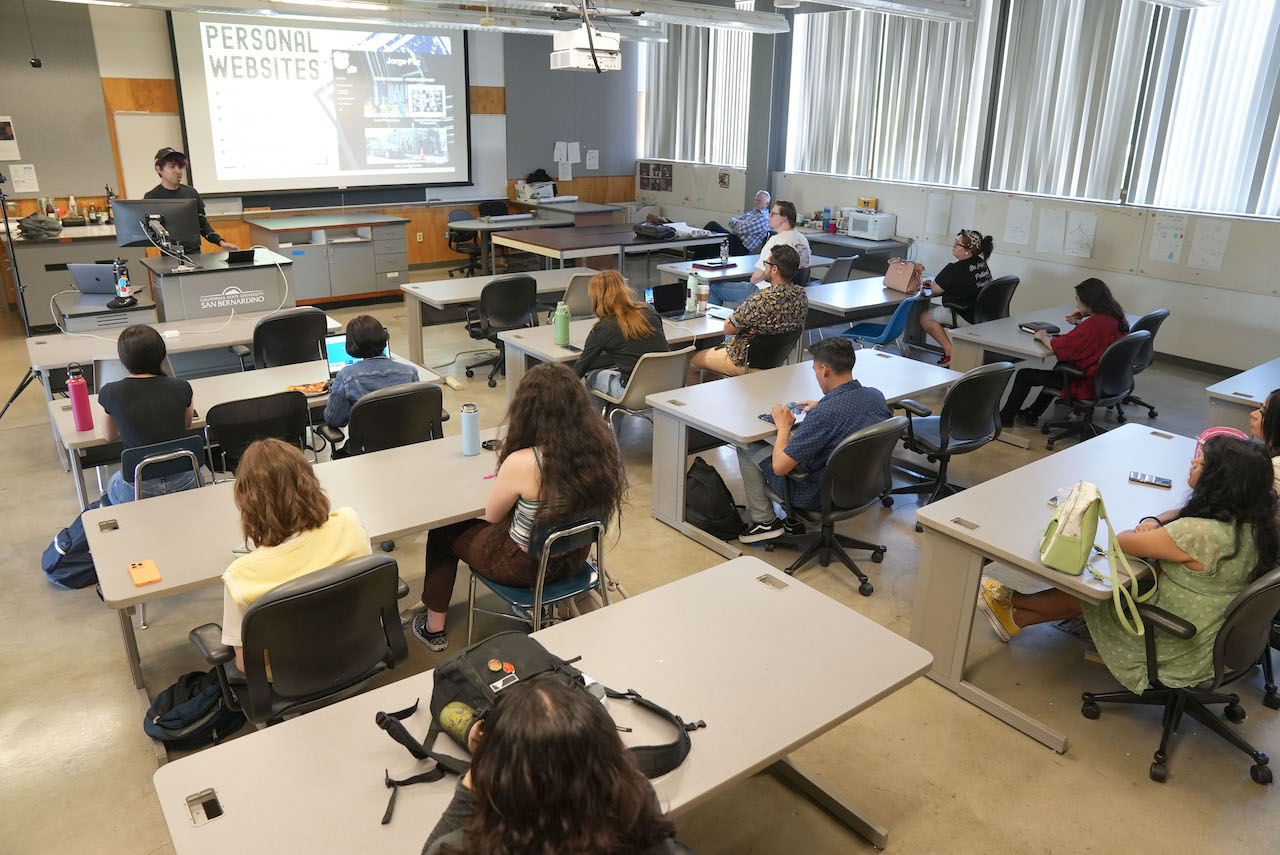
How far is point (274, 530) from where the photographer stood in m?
2.39

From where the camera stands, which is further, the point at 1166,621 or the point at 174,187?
the point at 174,187

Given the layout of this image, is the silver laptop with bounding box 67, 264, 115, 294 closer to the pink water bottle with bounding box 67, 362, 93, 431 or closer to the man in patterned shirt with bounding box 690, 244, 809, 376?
the pink water bottle with bounding box 67, 362, 93, 431

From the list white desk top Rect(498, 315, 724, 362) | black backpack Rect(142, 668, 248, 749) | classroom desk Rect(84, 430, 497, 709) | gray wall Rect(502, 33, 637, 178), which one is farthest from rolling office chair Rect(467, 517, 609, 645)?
gray wall Rect(502, 33, 637, 178)

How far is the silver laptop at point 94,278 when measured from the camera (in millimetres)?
5934

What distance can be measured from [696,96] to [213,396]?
9265 millimetres

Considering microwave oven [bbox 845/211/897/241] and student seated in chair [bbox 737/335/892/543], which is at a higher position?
microwave oven [bbox 845/211/897/241]

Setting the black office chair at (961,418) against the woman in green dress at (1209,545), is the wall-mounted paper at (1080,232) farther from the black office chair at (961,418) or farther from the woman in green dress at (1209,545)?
the woman in green dress at (1209,545)

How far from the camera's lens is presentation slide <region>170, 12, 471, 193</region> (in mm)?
9000

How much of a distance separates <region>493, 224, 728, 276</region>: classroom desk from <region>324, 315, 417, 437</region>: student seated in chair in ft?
13.3

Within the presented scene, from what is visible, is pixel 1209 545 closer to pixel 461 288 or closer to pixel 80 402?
pixel 80 402

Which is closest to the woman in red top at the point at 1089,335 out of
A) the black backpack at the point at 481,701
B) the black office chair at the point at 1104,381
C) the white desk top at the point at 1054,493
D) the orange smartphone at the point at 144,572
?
the black office chair at the point at 1104,381

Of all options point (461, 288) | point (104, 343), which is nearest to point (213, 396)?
point (104, 343)

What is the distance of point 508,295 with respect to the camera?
6.46 meters

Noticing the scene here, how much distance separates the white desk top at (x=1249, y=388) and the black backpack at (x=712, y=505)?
265 cm
